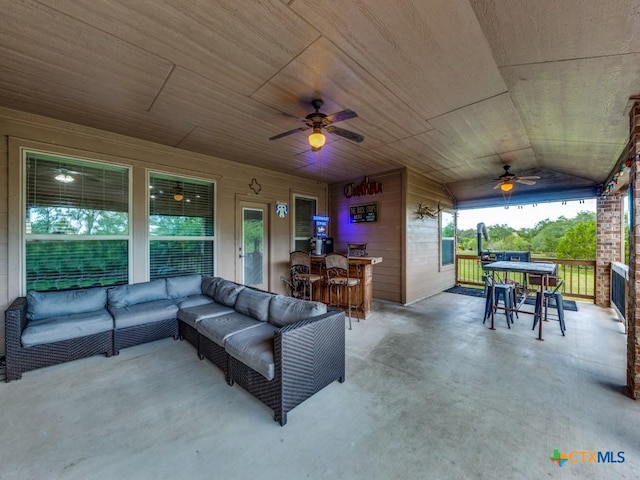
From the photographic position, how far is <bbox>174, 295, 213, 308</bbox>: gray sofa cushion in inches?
139

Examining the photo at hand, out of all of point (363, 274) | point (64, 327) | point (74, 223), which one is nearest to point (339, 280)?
point (363, 274)

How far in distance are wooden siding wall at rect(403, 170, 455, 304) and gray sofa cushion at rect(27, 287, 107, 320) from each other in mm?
5039

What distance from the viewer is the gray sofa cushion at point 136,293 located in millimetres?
3381

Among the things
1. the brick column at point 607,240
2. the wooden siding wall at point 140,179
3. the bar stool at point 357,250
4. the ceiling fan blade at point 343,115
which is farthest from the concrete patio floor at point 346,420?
the brick column at point 607,240

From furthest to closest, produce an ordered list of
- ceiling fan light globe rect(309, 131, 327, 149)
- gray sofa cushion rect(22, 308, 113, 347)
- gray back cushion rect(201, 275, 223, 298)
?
gray back cushion rect(201, 275, 223, 298)
ceiling fan light globe rect(309, 131, 327, 149)
gray sofa cushion rect(22, 308, 113, 347)

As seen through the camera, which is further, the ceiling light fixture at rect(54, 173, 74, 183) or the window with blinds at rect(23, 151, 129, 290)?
the ceiling light fixture at rect(54, 173, 74, 183)

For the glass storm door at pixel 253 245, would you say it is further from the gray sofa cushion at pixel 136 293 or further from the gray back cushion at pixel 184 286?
the gray sofa cushion at pixel 136 293

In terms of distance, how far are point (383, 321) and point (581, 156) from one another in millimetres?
4071

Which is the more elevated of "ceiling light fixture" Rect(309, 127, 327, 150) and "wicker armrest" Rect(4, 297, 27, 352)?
"ceiling light fixture" Rect(309, 127, 327, 150)

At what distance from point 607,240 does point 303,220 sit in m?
6.12

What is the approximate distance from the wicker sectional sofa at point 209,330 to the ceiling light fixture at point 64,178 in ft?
4.91

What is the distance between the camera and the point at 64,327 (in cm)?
276

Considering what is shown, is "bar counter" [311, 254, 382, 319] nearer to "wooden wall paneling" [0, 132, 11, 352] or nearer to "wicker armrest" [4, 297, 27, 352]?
"wicker armrest" [4, 297, 27, 352]

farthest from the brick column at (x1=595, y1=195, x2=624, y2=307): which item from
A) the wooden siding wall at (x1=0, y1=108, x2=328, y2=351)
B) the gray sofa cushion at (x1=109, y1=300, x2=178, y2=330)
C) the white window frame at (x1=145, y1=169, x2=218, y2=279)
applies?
the gray sofa cushion at (x1=109, y1=300, x2=178, y2=330)
